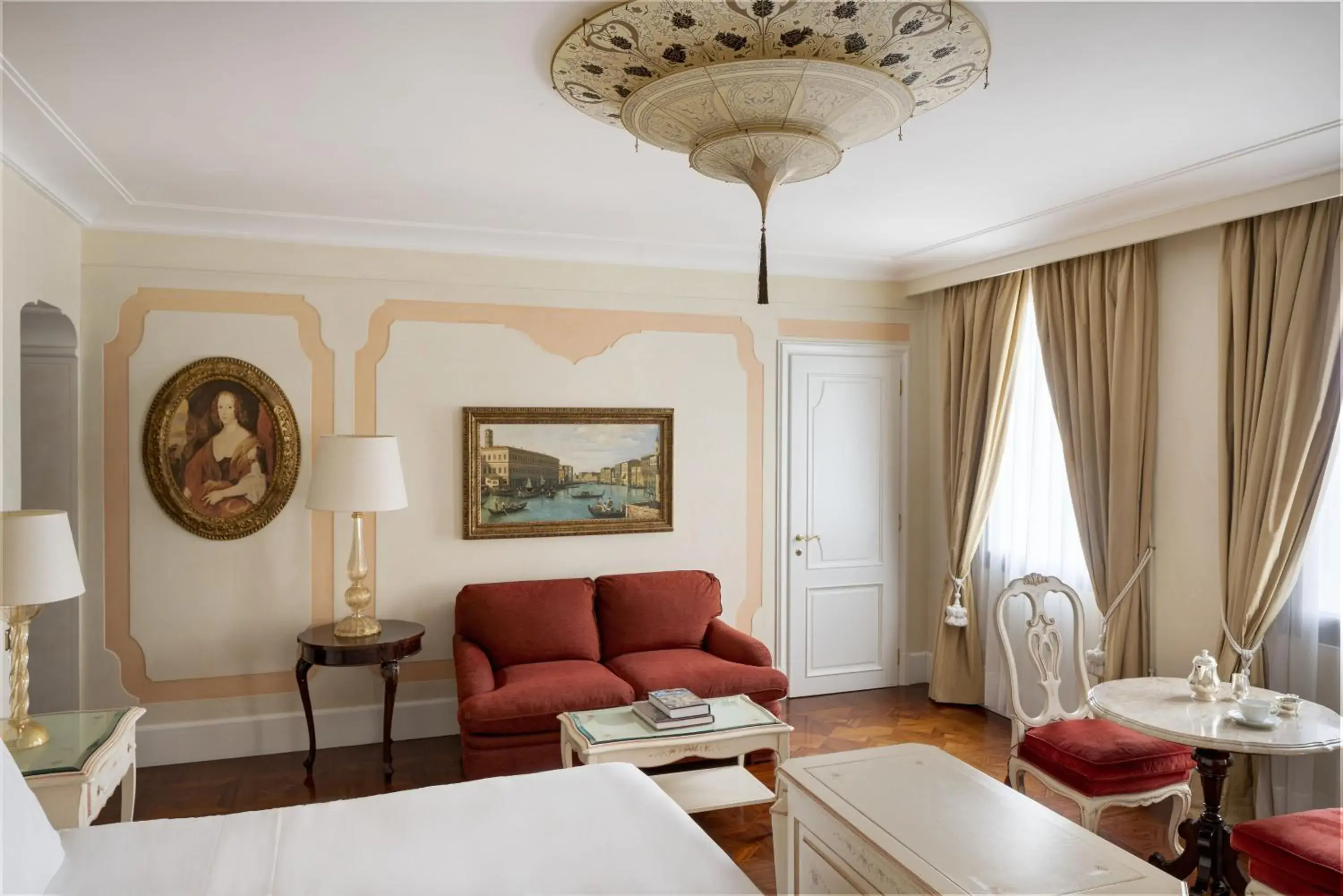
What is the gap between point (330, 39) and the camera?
7.66 feet

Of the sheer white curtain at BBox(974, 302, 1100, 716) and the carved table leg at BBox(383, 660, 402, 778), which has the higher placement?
the sheer white curtain at BBox(974, 302, 1100, 716)

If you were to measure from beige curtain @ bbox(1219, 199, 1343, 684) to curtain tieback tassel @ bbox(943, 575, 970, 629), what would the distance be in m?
1.64

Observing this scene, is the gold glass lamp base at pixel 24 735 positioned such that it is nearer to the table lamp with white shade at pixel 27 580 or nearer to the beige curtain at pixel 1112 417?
the table lamp with white shade at pixel 27 580

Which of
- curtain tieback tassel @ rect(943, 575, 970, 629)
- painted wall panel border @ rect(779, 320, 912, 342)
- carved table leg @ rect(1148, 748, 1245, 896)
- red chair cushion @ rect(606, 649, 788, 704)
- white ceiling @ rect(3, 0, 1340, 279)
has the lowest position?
carved table leg @ rect(1148, 748, 1245, 896)

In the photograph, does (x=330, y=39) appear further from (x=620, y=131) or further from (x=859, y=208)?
(x=859, y=208)

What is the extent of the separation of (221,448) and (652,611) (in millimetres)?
2291

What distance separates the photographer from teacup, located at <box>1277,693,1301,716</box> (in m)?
3.00

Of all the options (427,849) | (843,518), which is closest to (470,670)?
(427,849)

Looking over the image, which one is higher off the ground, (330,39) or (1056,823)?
(330,39)

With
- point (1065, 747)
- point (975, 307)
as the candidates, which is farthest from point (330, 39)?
point (975, 307)

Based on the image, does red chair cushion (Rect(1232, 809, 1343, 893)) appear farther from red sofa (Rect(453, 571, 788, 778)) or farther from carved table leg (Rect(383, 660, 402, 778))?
carved table leg (Rect(383, 660, 402, 778))

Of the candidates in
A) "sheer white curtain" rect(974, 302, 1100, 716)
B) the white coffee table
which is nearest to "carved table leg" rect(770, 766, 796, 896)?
the white coffee table

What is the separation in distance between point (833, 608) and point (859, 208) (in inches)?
100

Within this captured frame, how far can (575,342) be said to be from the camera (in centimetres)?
500
